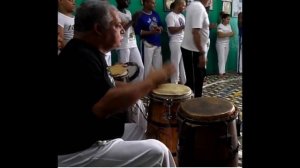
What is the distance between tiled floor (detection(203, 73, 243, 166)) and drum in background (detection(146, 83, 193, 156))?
265 centimetres

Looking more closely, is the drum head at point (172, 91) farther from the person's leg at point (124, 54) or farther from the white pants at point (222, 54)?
the white pants at point (222, 54)

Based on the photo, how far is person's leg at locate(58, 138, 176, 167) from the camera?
200 centimetres

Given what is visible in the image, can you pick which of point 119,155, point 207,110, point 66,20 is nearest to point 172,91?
point 207,110

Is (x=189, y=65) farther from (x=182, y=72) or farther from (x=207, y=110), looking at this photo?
(x=182, y=72)

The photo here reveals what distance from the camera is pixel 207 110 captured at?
2.69m

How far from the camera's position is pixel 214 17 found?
9.26 meters

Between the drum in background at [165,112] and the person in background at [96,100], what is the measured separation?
3.70 feet

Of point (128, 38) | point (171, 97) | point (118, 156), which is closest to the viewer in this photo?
point (118, 156)

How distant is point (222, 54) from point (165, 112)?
6175 millimetres

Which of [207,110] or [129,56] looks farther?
[129,56]
